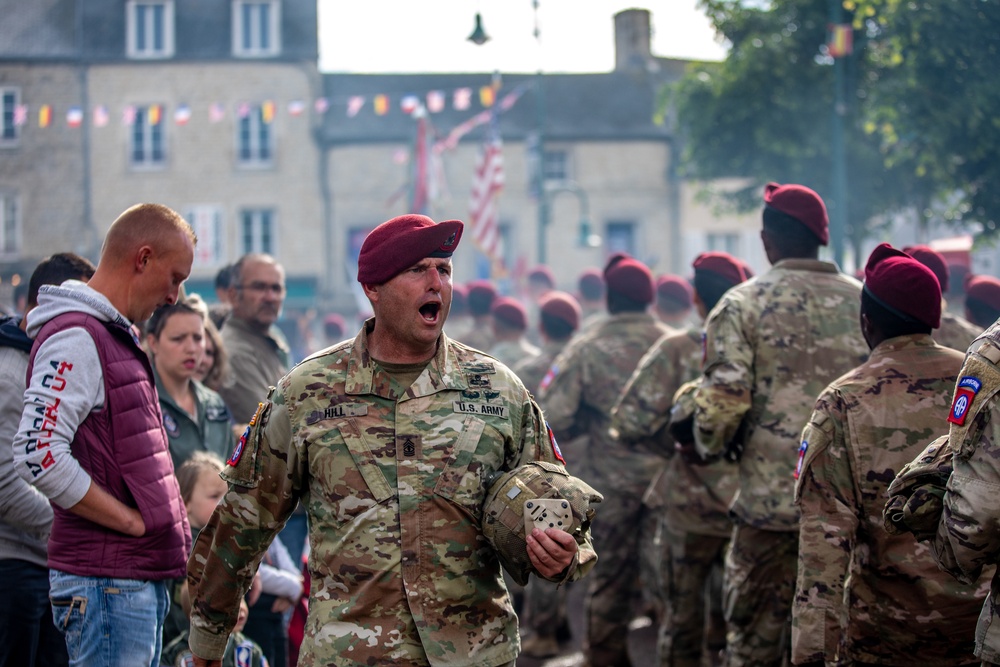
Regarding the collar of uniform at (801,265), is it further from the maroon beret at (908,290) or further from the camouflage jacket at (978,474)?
the camouflage jacket at (978,474)

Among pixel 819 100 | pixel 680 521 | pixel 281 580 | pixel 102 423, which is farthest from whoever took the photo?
pixel 819 100

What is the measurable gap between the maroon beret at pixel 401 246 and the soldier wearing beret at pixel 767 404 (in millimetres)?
2331

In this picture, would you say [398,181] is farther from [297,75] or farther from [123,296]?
[123,296]

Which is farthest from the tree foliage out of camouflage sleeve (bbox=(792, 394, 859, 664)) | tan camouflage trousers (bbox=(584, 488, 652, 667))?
camouflage sleeve (bbox=(792, 394, 859, 664))

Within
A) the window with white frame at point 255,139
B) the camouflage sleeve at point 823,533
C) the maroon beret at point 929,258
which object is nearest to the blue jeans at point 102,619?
the camouflage sleeve at point 823,533

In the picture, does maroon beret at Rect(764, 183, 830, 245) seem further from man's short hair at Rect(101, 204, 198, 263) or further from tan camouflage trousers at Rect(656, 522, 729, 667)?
man's short hair at Rect(101, 204, 198, 263)

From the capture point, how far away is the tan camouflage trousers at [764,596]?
573 cm

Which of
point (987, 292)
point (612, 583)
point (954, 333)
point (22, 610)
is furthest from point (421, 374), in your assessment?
point (987, 292)

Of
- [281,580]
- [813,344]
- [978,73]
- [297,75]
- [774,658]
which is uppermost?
[297,75]

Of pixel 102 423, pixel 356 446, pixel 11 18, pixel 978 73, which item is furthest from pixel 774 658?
pixel 11 18

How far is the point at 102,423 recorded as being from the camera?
13.9ft

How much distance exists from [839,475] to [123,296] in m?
2.64

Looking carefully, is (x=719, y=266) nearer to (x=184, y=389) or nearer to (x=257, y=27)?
(x=184, y=389)

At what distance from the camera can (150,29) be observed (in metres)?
39.0
